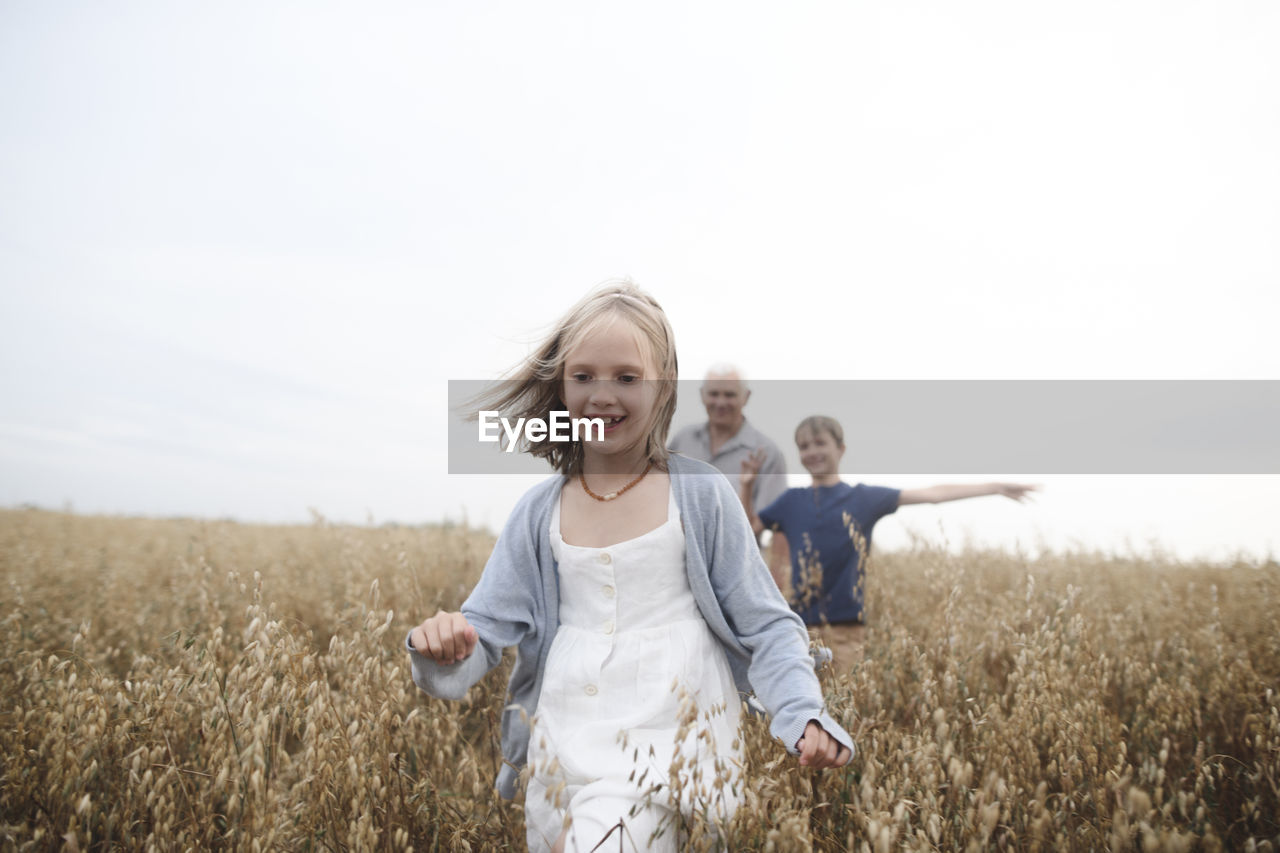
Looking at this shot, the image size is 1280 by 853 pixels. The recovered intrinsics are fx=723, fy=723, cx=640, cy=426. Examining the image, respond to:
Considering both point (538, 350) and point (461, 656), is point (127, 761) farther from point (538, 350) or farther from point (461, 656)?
point (538, 350)

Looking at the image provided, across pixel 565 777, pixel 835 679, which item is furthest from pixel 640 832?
pixel 835 679

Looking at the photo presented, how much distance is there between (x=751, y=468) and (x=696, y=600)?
105 inches

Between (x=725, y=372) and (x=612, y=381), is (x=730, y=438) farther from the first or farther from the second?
(x=612, y=381)

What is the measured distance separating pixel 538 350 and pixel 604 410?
1.36 feet

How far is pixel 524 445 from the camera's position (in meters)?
A: 2.22

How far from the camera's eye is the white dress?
154cm

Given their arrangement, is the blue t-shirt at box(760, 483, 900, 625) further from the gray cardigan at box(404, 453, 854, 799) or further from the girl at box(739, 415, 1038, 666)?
the gray cardigan at box(404, 453, 854, 799)

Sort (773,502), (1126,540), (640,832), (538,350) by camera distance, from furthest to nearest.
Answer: (1126,540)
(773,502)
(538,350)
(640,832)

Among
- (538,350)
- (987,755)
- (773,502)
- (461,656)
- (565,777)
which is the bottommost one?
(987,755)

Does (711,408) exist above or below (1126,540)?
above

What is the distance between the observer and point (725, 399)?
5.22 m

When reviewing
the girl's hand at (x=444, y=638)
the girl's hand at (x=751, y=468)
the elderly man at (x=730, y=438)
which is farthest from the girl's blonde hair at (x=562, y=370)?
the elderly man at (x=730, y=438)

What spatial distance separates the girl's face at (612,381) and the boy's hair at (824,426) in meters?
2.80

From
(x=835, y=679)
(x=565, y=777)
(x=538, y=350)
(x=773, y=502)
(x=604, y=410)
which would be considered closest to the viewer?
(x=565, y=777)
